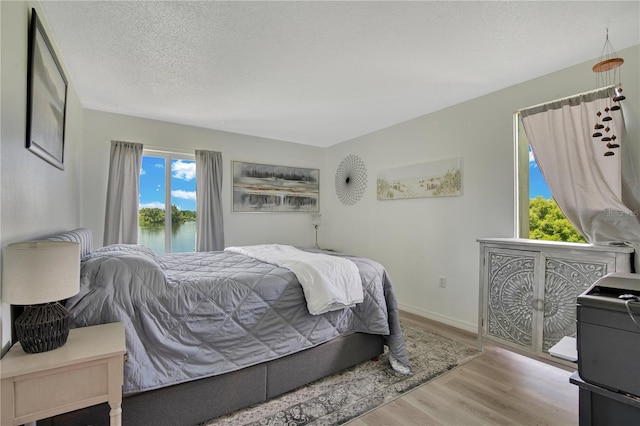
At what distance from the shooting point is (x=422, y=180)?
12.0 feet

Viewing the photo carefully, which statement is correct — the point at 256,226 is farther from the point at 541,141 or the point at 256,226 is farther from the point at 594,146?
the point at 594,146

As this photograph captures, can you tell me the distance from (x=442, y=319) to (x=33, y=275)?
3.46 meters

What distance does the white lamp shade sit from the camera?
1.09m

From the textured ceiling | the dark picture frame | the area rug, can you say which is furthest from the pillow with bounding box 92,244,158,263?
the textured ceiling

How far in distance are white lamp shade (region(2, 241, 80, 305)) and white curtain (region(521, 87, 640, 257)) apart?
10.3 feet

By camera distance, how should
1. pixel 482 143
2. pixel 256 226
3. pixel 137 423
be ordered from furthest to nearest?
pixel 256 226
pixel 482 143
pixel 137 423

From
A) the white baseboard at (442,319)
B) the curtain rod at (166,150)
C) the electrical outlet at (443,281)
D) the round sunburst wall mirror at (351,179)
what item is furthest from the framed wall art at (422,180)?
the curtain rod at (166,150)

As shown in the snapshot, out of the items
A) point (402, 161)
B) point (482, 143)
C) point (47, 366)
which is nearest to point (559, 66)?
point (482, 143)

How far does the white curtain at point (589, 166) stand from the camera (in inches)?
83.1

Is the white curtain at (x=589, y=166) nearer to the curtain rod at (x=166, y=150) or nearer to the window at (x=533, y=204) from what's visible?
the window at (x=533, y=204)

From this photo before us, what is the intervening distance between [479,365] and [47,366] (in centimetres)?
271

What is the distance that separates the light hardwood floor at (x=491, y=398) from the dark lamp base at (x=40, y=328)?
1538mm

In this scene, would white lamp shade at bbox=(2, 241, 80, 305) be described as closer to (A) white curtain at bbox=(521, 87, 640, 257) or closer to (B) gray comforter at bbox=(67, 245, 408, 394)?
(B) gray comforter at bbox=(67, 245, 408, 394)

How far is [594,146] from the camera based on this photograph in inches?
88.3
